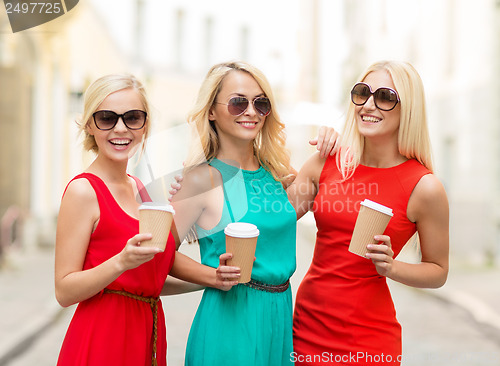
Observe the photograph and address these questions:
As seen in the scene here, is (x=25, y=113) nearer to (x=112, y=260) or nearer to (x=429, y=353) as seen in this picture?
(x=429, y=353)

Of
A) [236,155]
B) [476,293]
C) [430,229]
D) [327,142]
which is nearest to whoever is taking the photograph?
[430,229]

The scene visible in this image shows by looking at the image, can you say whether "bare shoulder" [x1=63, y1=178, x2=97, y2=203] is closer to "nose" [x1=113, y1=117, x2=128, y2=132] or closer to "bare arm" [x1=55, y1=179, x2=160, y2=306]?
"bare arm" [x1=55, y1=179, x2=160, y2=306]

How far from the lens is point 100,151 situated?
2.59 meters

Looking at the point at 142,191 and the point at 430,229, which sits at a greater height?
the point at 142,191

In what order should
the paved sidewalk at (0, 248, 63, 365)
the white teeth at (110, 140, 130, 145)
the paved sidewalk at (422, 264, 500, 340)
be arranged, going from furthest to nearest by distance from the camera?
the paved sidewalk at (422, 264, 500, 340)
the paved sidewalk at (0, 248, 63, 365)
the white teeth at (110, 140, 130, 145)

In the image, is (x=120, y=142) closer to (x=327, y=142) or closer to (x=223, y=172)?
(x=223, y=172)

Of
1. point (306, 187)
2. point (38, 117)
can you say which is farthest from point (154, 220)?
point (38, 117)

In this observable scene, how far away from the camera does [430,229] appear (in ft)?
8.97

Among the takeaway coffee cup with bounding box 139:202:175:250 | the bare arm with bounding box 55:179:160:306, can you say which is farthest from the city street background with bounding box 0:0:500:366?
the takeaway coffee cup with bounding box 139:202:175:250

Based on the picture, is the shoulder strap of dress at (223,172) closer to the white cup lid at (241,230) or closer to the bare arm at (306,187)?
the white cup lid at (241,230)

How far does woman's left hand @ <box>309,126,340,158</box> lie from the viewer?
3.00 m

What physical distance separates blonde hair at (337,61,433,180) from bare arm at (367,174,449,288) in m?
0.16

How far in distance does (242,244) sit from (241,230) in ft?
0.20

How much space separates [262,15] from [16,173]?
19056 mm
